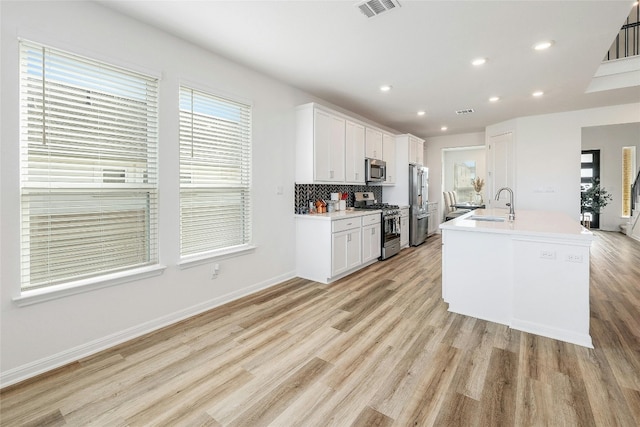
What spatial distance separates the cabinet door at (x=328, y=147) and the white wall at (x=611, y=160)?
7.54 metres

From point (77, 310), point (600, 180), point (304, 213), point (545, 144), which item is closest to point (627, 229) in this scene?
point (600, 180)

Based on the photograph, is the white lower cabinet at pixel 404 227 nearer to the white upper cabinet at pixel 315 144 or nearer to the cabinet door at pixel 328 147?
the cabinet door at pixel 328 147

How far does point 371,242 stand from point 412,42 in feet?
9.43

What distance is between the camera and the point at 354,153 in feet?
16.2

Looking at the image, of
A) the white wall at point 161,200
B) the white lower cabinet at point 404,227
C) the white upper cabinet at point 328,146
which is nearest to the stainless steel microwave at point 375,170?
the white upper cabinet at point 328,146

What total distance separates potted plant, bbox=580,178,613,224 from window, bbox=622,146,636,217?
361mm

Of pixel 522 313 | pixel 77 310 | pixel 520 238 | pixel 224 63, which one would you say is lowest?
pixel 522 313

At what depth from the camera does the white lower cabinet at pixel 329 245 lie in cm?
392

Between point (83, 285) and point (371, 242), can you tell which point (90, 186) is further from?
point (371, 242)

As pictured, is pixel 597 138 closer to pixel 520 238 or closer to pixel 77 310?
pixel 520 238

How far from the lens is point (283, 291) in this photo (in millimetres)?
3637

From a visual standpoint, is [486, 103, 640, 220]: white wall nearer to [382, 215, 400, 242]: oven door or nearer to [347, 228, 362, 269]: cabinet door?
[382, 215, 400, 242]: oven door

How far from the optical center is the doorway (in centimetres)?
826

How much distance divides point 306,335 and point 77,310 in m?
1.75
